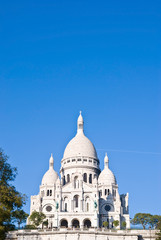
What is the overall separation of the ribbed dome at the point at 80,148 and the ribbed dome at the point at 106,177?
7.07 m

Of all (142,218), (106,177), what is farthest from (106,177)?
(142,218)

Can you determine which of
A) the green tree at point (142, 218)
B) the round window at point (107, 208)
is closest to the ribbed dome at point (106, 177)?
the round window at point (107, 208)

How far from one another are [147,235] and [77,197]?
153ft

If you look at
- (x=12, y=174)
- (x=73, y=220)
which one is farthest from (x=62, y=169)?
(x=12, y=174)

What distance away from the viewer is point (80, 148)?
5044 inches

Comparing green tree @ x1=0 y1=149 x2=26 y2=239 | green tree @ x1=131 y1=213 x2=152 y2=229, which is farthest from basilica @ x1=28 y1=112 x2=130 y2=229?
green tree @ x1=0 y1=149 x2=26 y2=239

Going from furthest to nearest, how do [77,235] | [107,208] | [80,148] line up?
[80,148], [107,208], [77,235]

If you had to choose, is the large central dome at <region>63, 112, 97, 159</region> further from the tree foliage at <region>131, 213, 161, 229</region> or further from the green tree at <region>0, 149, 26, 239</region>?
the green tree at <region>0, 149, 26, 239</region>

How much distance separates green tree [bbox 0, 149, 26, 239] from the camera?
4969 centimetres

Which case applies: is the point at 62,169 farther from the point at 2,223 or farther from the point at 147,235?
the point at 2,223

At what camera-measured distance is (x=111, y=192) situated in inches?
4705

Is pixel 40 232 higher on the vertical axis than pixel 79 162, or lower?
lower

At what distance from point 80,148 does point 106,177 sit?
1263cm

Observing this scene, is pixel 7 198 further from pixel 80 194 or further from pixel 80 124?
pixel 80 124
